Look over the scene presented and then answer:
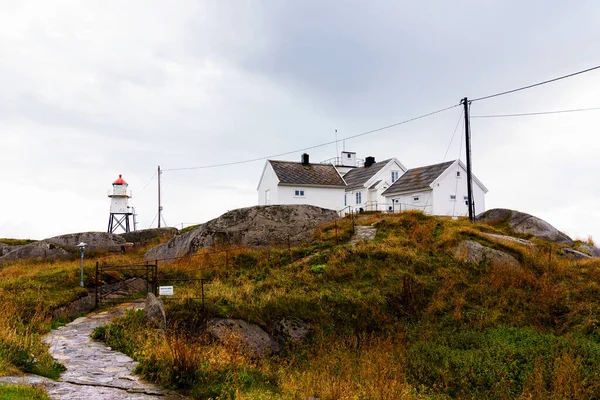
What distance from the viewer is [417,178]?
44.1m

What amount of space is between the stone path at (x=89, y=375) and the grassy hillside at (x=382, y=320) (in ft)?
1.27

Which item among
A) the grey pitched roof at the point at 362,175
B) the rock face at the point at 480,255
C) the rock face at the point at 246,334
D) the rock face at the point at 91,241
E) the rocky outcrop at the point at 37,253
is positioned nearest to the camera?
the rock face at the point at 246,334

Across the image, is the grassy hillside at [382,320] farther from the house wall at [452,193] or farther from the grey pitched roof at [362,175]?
the grey pitched roof at [362,175]

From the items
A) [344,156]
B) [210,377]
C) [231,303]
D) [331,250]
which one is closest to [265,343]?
[231,303]

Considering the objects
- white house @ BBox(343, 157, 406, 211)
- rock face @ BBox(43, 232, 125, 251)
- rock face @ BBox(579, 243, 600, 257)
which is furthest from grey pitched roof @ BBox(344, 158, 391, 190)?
rock face @ BBox(43, 232, 125, 251)

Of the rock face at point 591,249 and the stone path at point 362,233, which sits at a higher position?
the stone path at point 362,233

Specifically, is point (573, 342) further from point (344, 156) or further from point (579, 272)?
point (344, 156)

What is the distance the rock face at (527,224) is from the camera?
29.0 metres

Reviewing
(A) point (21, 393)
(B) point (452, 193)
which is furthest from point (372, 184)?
(A) point (21, 393)

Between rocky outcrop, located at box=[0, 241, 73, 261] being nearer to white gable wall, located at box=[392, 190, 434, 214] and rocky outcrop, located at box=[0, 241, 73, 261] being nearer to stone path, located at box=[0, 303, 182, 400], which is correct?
stone path, located at box=[0, 303, 182, 400]

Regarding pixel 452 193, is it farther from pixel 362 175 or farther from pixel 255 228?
pixel 255 228

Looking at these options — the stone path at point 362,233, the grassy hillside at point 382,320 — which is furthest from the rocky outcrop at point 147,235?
the stone path at point 362,233

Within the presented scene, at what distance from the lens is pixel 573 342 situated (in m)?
12.5

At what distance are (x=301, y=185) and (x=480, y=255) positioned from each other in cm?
2136
